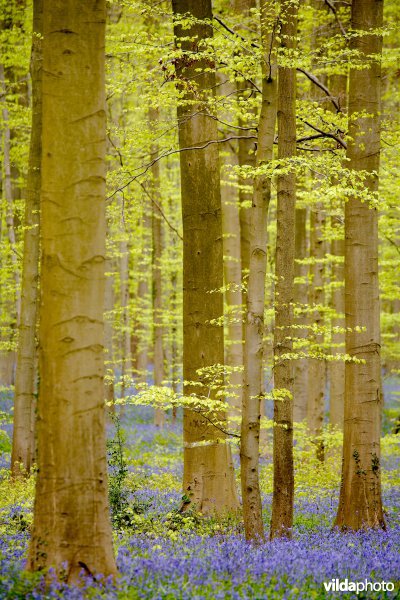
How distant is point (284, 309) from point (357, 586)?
140 inches

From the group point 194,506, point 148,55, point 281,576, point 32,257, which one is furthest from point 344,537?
point 32,257

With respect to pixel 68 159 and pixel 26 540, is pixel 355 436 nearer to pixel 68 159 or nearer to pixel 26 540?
pixel 26 540

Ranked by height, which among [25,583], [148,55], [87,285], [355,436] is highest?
[148,55]

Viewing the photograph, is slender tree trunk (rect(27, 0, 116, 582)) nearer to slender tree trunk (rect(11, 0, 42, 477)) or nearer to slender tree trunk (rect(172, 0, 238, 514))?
slender tree trunk (rect(172, 0, 238, 514))

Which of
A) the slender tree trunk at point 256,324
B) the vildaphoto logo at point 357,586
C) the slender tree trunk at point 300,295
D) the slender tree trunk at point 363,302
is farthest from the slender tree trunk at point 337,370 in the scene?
the vildaphoto logo at point 357,586

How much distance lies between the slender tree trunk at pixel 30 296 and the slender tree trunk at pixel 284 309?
250 inches

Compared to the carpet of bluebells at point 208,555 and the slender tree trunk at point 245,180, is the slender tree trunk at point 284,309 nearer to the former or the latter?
the carpet of bluebells at point 208,555

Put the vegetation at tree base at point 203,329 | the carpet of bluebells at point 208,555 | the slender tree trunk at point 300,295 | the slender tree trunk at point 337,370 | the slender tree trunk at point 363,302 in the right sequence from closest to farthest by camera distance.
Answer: the carpet of bluebells at point 208,555 < the vegetation at tree base at point 203,329 < the slender tree trunk at point 363,302 < the slender tree trunk at point 337,370 < the slender tree trunk at point 300,295

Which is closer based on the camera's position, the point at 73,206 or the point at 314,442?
the point at 73,206

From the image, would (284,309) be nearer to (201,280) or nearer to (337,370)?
(201,280)

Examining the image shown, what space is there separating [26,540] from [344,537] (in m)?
4.09

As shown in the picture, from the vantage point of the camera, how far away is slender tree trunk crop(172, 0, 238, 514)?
9375 mm

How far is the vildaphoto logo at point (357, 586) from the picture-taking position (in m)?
5.54

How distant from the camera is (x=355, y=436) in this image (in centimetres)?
930
